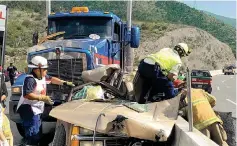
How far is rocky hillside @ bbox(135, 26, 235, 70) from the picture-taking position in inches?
3170

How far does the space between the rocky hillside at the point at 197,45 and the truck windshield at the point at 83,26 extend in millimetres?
66171

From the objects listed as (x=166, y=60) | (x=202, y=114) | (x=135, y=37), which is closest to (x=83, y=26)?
(x=135, y=37)

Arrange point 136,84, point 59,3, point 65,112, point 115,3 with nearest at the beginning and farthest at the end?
point 65,112 < point 136,84 < point 59,3 < point 115,3

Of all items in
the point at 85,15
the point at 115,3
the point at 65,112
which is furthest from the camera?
the point at 115,3

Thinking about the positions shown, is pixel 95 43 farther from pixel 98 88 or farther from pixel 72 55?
pixel 98 88

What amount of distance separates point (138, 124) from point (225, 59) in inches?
3497

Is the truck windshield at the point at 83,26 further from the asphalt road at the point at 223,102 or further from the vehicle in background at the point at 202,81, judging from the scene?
the vehicle in background at the point at 202,81

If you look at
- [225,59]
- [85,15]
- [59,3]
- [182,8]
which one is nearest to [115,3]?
[59,3]

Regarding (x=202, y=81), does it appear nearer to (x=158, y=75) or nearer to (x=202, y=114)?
(x=158, y=75)

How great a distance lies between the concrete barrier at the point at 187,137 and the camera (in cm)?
404

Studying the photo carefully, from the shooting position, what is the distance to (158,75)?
6344 mm

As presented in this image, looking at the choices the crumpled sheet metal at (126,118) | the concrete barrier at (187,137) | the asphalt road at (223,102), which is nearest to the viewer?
the concrete barrier at (187,137)

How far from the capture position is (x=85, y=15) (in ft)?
37.4

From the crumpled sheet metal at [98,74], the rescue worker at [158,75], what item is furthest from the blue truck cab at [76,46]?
the rescue worker at [158,75]
